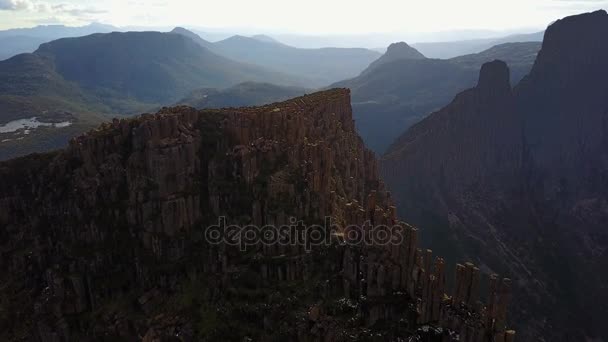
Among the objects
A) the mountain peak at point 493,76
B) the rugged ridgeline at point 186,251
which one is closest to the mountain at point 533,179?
the mountain peak at point 493,76

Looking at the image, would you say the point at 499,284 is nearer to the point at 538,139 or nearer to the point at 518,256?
the point at 518,256

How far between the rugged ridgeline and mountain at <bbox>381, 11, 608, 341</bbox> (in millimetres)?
68471

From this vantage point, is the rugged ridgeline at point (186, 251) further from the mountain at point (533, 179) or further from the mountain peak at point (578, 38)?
the mountain peak at point (578, 38)

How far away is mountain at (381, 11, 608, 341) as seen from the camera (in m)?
123

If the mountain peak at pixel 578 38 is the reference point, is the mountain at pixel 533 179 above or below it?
below

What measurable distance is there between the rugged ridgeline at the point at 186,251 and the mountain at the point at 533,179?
225 feet

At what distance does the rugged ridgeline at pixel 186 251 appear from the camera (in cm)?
5238

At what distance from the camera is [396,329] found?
49.8 m

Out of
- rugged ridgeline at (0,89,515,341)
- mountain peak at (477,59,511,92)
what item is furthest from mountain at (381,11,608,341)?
rugged ridgeline at (0,89,515,341)

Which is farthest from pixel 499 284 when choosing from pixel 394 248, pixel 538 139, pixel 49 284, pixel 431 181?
pixel 538 139

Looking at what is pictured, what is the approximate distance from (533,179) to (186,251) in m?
152

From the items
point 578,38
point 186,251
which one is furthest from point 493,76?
point 186,251

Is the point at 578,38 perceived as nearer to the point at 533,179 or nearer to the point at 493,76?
the point at 493,76

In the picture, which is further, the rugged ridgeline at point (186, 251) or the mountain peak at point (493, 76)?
the mountain peak at point (493, 76)
